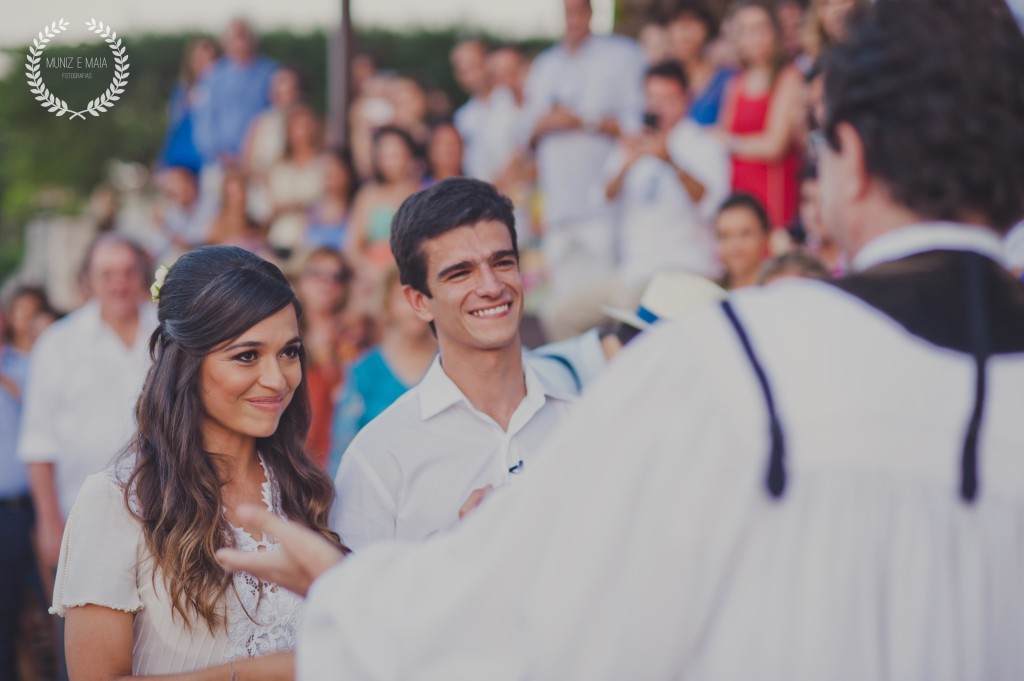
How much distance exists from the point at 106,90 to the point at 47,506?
234cm

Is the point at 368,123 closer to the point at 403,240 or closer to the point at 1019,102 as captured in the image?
the point at 403,240

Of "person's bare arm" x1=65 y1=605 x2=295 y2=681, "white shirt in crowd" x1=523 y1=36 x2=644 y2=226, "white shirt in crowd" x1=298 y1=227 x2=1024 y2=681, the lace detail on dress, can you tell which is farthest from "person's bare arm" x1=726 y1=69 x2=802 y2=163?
"white shirt in crowd" x1=298 y1=227 x2=1024 y2=681

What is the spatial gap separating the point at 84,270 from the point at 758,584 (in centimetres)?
529

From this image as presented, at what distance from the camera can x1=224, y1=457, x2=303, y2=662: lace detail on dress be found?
9.62 feet

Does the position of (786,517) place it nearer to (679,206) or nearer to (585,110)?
(679,206)

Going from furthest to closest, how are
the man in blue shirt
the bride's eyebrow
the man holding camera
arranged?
1. the man in blue shirt
2. the man holding camera
3. the bride's eyebrow

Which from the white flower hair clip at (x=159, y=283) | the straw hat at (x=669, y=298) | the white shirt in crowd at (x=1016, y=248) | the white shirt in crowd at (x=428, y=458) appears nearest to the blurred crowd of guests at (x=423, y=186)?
the white shirt in crowd at (x=1016, y=248)

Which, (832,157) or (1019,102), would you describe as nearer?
(1019,102)

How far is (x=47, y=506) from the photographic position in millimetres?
5781

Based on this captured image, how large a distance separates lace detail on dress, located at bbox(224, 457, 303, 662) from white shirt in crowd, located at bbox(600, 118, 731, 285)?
177 inches

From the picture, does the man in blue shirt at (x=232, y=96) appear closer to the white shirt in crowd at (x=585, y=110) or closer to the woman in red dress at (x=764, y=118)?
the white shirt in crowd at (x=585, y=110)

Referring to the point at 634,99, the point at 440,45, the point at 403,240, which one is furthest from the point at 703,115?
the point at 440,45

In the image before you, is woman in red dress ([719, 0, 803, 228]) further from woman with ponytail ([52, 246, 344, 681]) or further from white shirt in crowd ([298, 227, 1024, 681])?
white shirt in crowd ([298, 227, 1024, 681])

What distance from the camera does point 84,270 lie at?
245 inches
